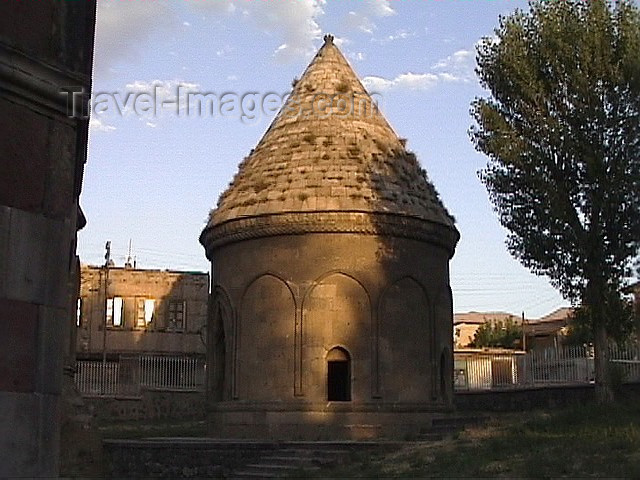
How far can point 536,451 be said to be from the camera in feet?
39.6

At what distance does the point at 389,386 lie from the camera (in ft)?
57.8

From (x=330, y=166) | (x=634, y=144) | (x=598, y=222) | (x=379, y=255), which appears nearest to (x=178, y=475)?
(x=379, y=255)

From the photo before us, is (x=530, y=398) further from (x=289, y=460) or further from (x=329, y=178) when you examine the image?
(x=289, y=460)

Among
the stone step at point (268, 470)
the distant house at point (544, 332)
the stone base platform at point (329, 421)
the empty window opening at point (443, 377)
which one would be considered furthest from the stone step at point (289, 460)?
the distant house at point (544, 332)

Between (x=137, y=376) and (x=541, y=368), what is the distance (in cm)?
1386

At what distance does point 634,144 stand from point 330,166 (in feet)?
20.3

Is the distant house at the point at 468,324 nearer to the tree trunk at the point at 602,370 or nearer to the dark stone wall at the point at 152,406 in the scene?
the dark stone wall at the point at 152,406

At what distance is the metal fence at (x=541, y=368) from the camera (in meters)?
18.4

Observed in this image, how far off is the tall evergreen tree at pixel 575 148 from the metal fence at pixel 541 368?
235cm

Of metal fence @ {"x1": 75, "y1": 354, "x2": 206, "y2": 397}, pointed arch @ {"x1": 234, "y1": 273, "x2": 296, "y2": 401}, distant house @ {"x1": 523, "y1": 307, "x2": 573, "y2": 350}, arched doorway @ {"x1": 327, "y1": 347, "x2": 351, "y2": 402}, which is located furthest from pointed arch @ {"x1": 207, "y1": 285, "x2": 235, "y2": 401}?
distant house @ {"x1": 523, "y1": 307, "x2": 573, "y2": 350}

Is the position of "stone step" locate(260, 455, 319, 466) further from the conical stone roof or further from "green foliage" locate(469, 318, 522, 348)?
"green foliage" locate(469, 318, 522, 348)

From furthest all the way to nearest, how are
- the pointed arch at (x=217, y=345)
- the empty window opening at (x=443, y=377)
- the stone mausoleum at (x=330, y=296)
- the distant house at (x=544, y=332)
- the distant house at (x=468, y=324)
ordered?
the distant house at (x=468, y=324) < the distant house at (x=544, y=332) < the pointed arch at (x=217, y=345) < the empty window opening at (x=443, y=377) < the stone mausoleum at (x=330, y=296)

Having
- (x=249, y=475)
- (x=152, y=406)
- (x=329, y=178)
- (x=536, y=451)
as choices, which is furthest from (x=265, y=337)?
(x=152, y=406)

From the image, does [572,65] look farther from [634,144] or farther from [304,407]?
[304,407]
